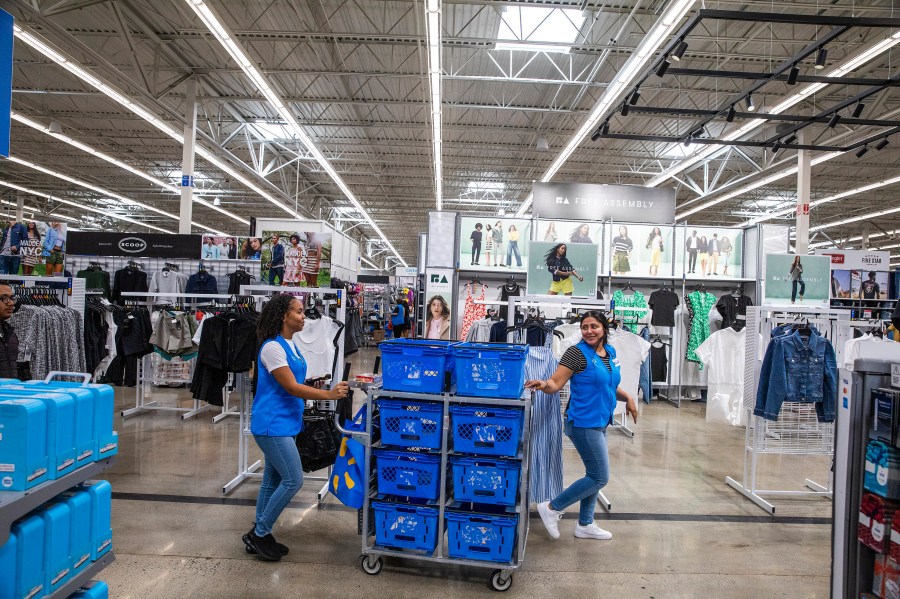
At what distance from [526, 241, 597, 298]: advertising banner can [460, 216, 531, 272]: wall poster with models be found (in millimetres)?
4089

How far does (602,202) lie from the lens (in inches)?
422

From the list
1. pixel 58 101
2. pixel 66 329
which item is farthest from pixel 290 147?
pixel 66 329

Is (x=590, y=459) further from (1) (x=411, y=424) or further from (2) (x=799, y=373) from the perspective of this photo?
(2) (x=799, y=373)

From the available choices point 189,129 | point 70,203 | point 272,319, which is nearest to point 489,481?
point 272,319

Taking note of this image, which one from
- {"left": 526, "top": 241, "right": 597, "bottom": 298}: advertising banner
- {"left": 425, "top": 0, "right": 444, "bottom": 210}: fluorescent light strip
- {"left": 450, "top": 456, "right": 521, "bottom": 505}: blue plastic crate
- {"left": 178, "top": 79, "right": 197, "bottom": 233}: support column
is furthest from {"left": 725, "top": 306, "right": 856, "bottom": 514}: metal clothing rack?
{"left": 178, "top": 79, "right": 197, "bottom": 233}: support column

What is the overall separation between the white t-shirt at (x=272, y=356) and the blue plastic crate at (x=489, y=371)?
0.99 m

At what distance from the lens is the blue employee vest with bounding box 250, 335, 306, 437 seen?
3.32 meters

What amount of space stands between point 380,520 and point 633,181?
18333 mm

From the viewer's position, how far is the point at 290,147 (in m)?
16.9

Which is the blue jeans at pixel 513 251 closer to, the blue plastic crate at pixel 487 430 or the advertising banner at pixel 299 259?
the advertising banner at pixel 299 259

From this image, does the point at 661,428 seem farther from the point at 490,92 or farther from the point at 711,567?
the point at 490,92

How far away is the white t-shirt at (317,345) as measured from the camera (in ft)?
15.8

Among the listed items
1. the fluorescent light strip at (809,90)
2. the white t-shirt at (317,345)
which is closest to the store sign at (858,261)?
the fluorescent light strip at (809,90)

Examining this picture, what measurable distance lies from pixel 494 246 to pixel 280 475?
6813 millimetres
